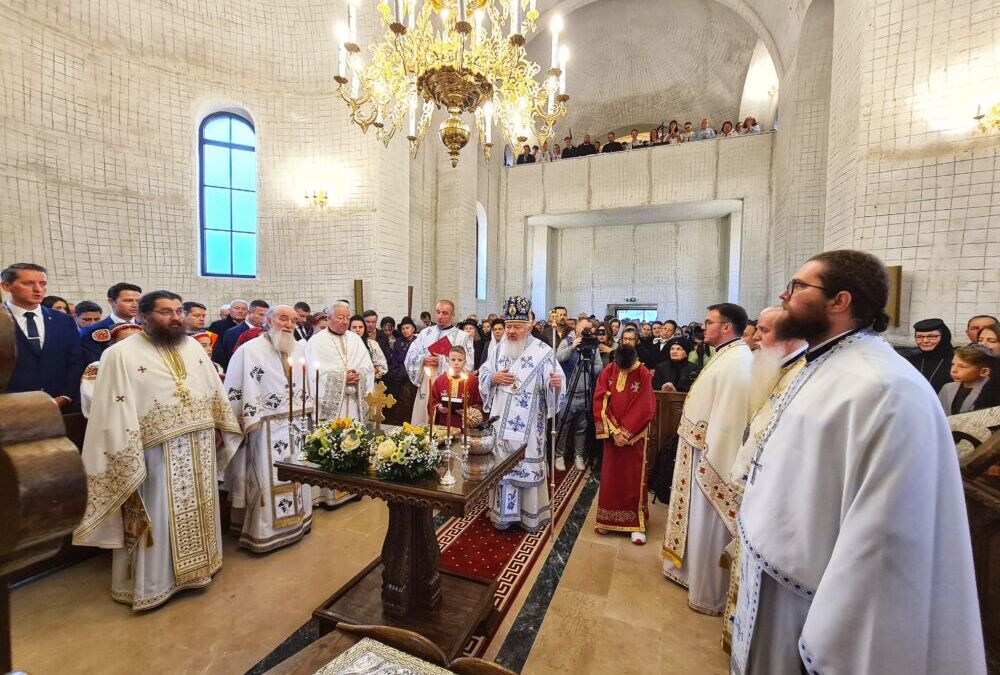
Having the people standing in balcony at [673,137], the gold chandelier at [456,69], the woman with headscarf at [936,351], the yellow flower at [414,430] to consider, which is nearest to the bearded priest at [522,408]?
the yellow flower at [414,430]

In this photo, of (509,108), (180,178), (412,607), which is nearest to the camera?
(412,607)

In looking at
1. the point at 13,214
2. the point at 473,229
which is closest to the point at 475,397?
the point at 13,214

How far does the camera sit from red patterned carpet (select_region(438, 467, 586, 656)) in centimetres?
356

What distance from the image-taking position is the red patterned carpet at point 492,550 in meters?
3.56

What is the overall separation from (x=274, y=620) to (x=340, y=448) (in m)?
1.44

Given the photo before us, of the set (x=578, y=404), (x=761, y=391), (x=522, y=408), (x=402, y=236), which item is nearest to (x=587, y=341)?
(x=578, y=404)

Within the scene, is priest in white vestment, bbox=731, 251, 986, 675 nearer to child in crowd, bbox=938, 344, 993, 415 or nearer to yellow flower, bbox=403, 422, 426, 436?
yellow flower, bbox=403, 422, 426, 436

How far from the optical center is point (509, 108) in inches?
205

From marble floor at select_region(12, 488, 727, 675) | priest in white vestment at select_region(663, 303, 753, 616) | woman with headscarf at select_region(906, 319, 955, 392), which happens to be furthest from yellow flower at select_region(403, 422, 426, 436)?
woman with headscarf at select_region(906, 319, 955, 392)

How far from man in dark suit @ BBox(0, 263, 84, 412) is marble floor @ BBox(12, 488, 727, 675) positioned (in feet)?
5.17

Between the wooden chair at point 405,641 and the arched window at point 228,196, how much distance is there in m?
8.67

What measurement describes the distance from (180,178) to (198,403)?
624 centimetres

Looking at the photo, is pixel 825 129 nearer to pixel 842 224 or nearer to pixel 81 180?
pixel 842 224

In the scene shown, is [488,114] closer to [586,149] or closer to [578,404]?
[578,404]
